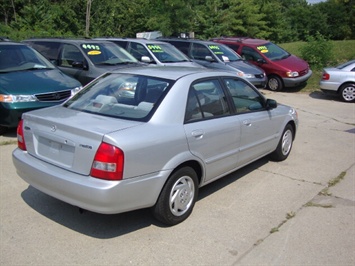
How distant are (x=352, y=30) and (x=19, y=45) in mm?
46177

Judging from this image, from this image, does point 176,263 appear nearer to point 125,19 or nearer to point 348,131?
point 348,131

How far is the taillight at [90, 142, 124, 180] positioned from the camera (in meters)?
3.31

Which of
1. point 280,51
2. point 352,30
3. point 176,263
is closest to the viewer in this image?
point 176,263

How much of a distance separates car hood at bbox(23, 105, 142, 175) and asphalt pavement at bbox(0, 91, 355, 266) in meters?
0.71

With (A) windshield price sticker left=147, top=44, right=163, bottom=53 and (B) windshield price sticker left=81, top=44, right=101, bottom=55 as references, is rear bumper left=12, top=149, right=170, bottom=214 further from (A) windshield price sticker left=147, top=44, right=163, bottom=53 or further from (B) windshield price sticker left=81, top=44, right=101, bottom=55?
(A) windshield price sticker left=147, top=44, right=163, bottom=53

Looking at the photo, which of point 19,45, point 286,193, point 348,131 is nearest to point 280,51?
point 348,131

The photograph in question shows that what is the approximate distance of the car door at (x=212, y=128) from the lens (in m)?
4.09

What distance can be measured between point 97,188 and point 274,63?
1191 centimetres

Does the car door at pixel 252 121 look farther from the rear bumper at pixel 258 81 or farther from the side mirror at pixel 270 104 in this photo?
the rear bumper at pixel 258 81

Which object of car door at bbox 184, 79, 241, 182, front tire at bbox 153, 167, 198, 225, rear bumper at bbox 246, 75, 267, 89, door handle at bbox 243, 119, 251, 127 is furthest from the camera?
rear bumper at bbox 246, 75, 267, 89

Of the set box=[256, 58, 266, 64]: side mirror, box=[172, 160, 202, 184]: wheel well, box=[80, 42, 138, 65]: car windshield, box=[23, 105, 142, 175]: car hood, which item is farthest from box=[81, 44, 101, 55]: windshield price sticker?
box=[256, 58, 266, 64]: side mirror

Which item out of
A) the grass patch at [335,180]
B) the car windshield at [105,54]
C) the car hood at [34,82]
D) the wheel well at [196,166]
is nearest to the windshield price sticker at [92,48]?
the car windshield at [105,54]

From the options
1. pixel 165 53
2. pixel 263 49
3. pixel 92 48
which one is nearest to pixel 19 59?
pixel 92 48

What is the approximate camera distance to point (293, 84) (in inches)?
547
